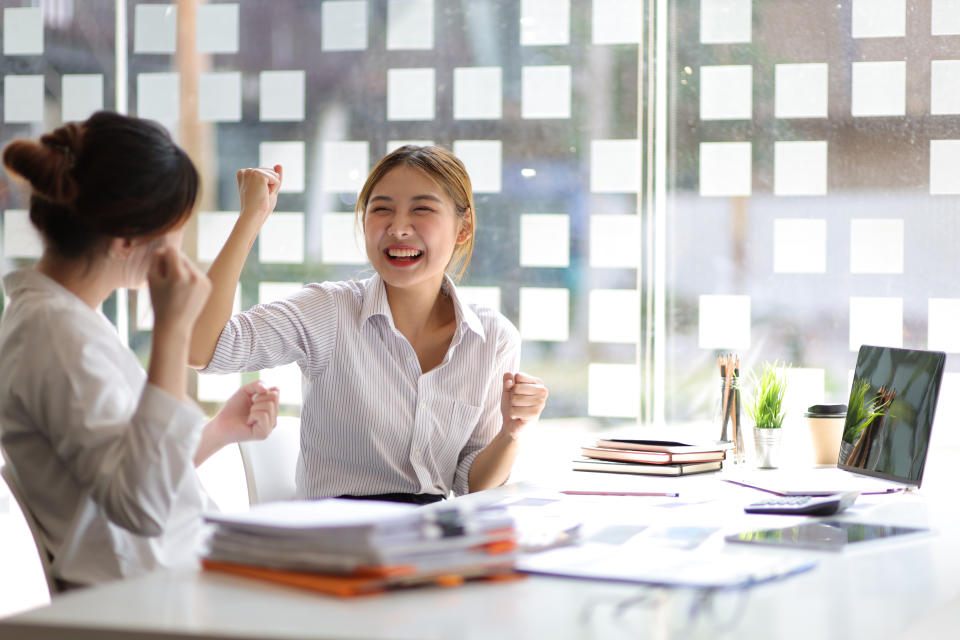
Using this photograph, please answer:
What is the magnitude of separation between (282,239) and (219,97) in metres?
0.56

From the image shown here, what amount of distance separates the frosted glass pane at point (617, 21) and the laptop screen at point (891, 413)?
54.9 inches

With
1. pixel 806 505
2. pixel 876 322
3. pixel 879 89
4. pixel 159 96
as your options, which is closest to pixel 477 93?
pixel 159 96

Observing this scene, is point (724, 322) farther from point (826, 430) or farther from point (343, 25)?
point (343, 25)

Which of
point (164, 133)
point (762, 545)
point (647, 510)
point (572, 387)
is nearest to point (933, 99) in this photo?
point (572, 387)

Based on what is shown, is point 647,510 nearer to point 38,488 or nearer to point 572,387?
point 38,488

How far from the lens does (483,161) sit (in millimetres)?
3660

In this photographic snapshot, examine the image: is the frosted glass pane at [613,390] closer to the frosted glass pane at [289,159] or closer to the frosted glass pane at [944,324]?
the frosted glass pane at [944,324]

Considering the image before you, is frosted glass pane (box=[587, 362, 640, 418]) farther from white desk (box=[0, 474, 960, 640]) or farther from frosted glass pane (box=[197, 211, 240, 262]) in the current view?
white desk (box=[0, 474, 960, 640])

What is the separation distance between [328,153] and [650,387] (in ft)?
4.54

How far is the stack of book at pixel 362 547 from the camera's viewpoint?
124 cm

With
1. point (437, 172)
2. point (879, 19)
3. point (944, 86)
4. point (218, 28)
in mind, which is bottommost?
point (437, 172)

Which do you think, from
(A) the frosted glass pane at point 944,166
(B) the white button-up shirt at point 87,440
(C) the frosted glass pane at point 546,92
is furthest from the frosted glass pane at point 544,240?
(B) the white button-up shirt at point 87,440

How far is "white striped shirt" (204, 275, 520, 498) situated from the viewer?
253 centimetres

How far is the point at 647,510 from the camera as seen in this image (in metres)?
1.95
